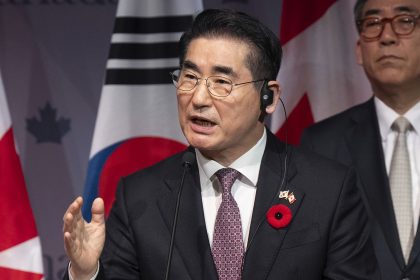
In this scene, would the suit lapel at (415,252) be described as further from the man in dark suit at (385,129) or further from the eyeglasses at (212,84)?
the eyeglasses at (212,84)

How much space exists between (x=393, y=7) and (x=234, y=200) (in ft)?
3.79

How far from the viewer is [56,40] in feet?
12.4

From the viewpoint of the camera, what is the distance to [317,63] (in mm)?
3693

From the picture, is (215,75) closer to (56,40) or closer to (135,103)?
(135,103)

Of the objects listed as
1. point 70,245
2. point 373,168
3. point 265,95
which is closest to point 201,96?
point 265,95

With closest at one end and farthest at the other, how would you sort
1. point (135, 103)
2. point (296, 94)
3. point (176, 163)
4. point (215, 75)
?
point (215, 75) → point (176, 163) → point (135, 103) → point (296, 94)

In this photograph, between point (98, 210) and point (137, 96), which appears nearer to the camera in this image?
point (98, 210)

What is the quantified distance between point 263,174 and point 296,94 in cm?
125

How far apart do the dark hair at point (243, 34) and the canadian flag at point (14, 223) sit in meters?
0.88

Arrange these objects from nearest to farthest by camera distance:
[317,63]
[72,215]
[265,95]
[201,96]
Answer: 1. [72,215]
2. [201,96]
3. [265,95]
4. [317,63]

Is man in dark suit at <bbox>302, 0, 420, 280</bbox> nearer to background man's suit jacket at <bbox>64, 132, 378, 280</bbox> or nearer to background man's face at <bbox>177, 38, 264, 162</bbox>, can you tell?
background man's suit jacket at <bbox>64, 132, 378, 280</bbox>

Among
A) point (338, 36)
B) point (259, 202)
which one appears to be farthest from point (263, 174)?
point (338, 36)

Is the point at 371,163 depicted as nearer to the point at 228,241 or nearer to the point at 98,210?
the point at 228,241

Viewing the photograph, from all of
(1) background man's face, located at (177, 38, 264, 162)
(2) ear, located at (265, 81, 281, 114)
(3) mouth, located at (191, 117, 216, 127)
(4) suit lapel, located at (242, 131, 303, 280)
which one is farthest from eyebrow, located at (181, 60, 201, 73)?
(4) suit lapel, located at (242, 131, 303, 280)
